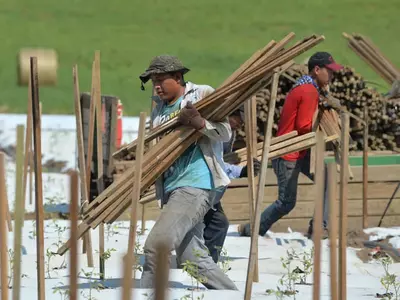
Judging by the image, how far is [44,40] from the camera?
29188 millimetres

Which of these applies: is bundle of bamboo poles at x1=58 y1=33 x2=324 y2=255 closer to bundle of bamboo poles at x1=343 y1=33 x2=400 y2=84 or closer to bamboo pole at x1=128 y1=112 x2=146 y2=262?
bamboo pole at x1=128 y1=112 x2=146 y2=262

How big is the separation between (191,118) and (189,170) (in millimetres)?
356

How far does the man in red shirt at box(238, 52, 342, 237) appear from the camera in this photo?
8.38 meters

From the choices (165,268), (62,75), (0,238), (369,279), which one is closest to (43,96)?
(62,75)

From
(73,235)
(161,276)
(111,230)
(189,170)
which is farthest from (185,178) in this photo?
(161,276)

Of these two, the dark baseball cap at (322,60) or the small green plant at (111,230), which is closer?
the dark baseball cap at (322,60)

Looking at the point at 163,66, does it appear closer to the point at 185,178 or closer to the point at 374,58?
the point at 185,178

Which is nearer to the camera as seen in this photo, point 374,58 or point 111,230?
point 111,230

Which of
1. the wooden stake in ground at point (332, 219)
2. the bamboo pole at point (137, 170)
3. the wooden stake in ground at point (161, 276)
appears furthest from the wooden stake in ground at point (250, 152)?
the wooden stake in ground at point (161, 276)

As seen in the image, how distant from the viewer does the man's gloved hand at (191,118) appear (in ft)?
19.2

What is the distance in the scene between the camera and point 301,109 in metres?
8.38

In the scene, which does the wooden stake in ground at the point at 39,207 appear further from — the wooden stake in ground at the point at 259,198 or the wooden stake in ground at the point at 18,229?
the wooden stake in ground at the point at 259,198

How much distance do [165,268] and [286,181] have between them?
5.59 meters

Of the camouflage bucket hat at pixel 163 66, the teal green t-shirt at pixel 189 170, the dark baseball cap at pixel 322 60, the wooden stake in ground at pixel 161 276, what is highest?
the dark baseball cap at pixel 322 60
